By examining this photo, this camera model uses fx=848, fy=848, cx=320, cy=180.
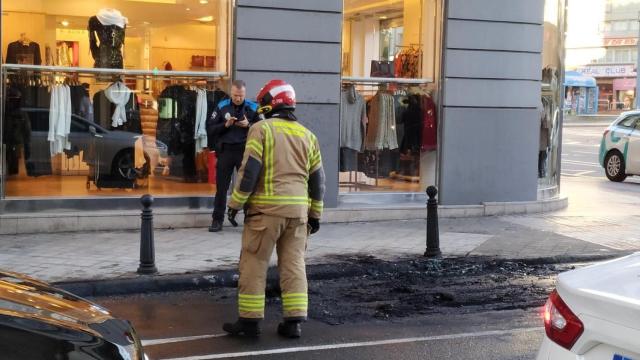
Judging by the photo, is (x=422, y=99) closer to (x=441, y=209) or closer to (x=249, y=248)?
(x=441, y=209)

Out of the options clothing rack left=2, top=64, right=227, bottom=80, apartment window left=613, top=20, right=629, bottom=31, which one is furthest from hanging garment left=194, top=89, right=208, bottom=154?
apartment window left=613, top=20, right=629, bottom=31

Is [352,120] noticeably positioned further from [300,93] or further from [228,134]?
[228,134]

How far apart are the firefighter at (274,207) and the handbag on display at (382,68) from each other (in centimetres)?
688

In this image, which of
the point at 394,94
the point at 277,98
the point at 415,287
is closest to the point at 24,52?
the point at 394,94

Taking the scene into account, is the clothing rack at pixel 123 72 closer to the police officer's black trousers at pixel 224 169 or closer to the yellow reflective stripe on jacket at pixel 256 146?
the police officer's black trousers at pixel 224 169

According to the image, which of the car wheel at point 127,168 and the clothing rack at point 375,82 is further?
the clothing rack at point 375,82

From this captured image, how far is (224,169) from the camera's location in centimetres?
1144

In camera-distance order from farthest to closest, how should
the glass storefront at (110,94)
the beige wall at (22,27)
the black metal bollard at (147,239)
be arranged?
the glass storefront at (110,94) < the beige wall at (22,27) < the black metal bollard at (147,239)

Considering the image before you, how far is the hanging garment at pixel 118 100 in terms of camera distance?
12148 millimetres

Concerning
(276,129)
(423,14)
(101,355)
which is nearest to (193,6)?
(423,14)

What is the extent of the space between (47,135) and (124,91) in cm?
126

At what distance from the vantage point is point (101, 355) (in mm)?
3697

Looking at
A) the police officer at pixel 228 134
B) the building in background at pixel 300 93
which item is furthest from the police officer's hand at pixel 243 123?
the building in background at pixel 300 93

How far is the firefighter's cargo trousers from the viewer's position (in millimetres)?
6664
